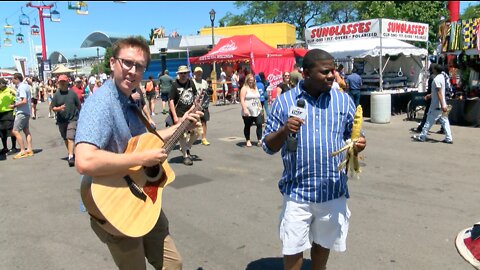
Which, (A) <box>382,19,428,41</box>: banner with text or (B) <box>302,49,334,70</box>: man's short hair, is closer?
(B) <box>302,49,334,70</box>: man's short hair

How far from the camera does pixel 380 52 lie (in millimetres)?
14125

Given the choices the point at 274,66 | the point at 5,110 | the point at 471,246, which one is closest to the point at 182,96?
the point at 5,110

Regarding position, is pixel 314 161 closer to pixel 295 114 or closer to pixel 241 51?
pixel 295 114

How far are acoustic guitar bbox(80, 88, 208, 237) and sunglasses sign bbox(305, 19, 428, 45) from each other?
45.2 ft

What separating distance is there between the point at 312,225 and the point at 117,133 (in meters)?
1.41

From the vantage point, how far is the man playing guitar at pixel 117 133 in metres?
2.04

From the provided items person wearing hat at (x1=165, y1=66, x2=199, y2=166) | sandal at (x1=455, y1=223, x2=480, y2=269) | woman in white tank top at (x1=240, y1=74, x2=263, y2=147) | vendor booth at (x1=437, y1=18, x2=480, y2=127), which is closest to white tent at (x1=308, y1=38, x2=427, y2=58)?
vendor booth at (x1=437, y1=18, x2=480, y2=127)

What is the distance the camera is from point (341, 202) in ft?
9.03

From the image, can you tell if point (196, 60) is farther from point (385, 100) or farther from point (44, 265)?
point (44, 265)

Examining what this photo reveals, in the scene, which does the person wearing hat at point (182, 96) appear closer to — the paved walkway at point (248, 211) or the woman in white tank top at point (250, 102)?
the paved walkway at point (248, 211)

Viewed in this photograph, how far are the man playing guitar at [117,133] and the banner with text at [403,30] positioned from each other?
14.1 metres

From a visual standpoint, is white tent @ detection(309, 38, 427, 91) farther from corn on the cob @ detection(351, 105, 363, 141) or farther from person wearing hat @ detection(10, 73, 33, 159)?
corn on the cob @ detection(351, 105, 363, 141)

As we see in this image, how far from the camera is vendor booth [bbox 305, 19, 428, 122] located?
14.5 metres

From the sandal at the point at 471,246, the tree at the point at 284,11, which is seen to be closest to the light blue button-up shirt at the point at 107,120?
the sandal at the point at 471,246
